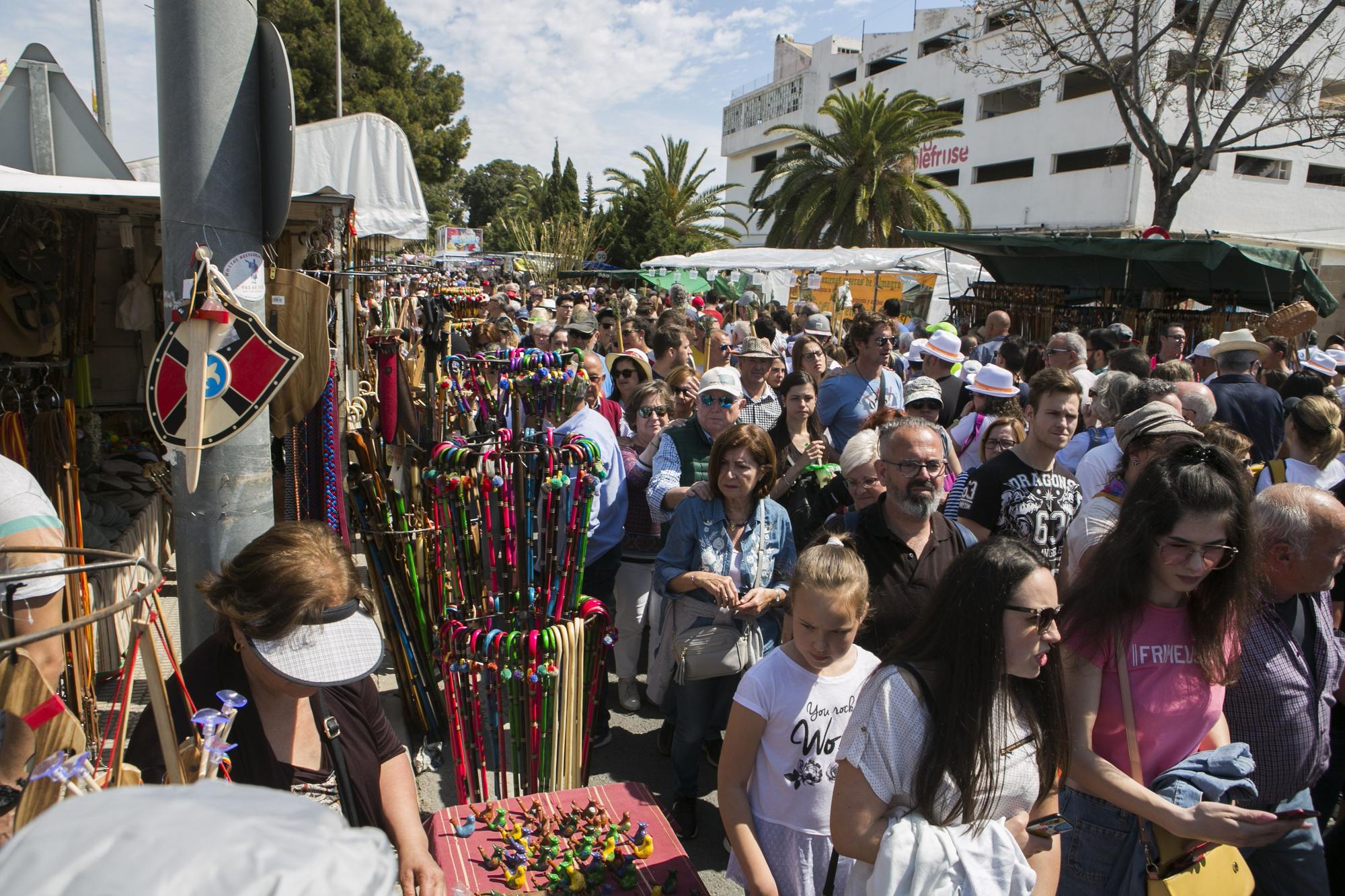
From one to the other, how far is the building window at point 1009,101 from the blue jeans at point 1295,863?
35.4 meters

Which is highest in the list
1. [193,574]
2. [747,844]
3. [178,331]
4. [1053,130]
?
[1053,130]

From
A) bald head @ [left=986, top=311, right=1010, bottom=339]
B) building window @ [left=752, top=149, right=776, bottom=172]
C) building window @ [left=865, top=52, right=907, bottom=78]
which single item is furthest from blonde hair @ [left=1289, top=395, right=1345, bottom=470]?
building window @ [left=752, top=149, right=776, bottom=172]

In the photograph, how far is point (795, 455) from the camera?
4.61m

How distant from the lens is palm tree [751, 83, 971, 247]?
2533 centimetres

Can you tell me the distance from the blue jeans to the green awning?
8392 millimetres

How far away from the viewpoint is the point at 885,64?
144 feet

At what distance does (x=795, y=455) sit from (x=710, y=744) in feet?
4.96

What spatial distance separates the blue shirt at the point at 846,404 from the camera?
17.7ft

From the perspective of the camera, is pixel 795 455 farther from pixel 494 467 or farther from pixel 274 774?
pixel 274 774

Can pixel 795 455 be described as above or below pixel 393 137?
below

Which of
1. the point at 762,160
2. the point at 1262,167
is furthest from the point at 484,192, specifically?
the point at 1262,167

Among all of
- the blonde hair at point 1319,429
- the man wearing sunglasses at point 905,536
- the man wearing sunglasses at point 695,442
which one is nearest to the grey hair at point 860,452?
the man wearing sunglasses at point 905,536

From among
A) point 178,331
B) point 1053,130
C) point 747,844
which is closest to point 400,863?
point 747,844

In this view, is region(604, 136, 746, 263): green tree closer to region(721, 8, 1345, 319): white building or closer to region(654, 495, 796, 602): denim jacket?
region(721, 8, 1345, 319): white building
